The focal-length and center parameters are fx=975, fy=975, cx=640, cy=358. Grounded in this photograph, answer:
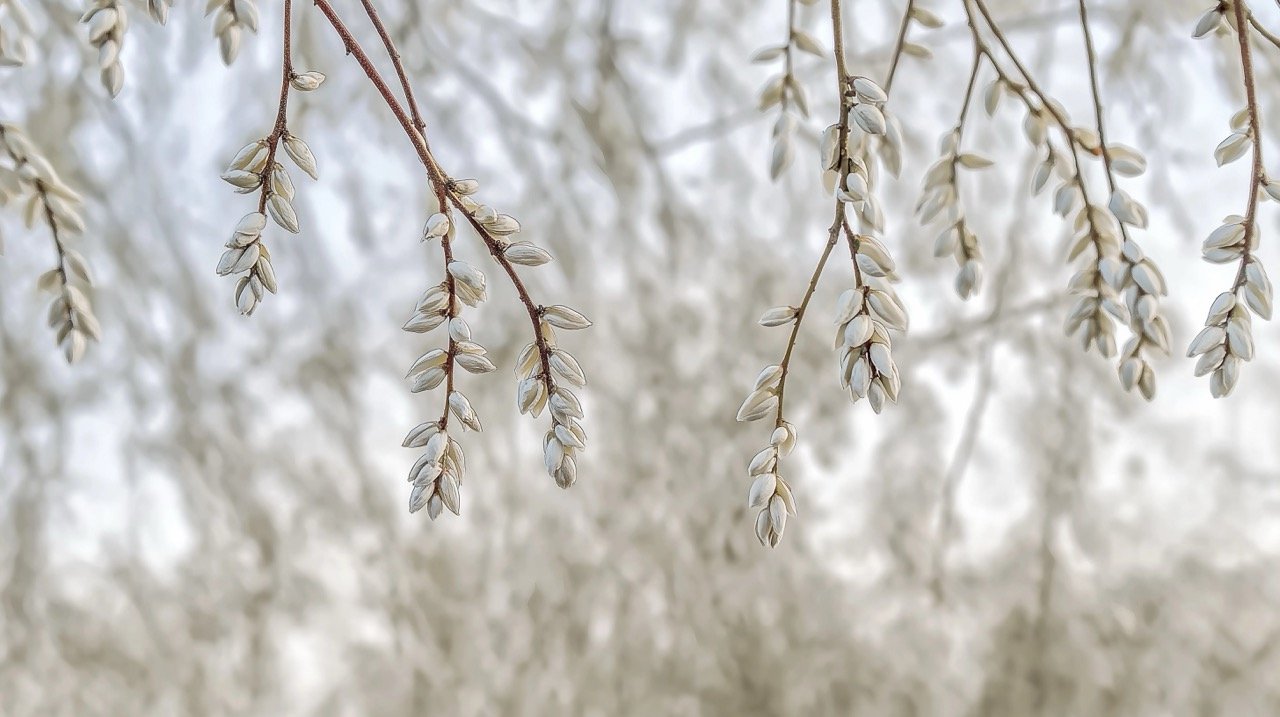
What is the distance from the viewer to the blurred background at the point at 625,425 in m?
0.87

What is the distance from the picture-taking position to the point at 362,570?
0.91m

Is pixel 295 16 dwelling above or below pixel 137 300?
above

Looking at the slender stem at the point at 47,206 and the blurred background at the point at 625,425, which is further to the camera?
the blurred background at the point at 625,425

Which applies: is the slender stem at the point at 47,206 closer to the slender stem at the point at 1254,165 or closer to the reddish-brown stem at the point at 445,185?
the reddish-brown stem at the point at 445,185

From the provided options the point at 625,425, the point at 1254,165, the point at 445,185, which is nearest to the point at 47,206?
the point at 445,185

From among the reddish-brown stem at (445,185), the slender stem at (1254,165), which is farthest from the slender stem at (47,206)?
the slender stem at (1254,165)

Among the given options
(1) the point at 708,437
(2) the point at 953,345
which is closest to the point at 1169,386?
(2) the point at 953,345

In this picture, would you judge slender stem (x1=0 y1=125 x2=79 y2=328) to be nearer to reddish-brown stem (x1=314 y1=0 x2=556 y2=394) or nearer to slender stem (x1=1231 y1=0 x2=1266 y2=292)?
reddish-brown stem (x1=314 y1=0 x2=556 y2=394)

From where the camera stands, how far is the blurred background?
2.86 ft

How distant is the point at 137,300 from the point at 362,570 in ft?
1.04

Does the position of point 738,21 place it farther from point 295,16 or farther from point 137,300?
point 137,300

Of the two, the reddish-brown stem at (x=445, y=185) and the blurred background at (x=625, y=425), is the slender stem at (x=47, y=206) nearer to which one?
the reddish-brown stem at (x=445, y=185)

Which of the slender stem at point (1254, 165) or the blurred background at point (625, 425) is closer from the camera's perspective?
the slender stem at point (1254, 165)

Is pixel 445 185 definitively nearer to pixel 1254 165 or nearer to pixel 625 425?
pixel 1254 165
